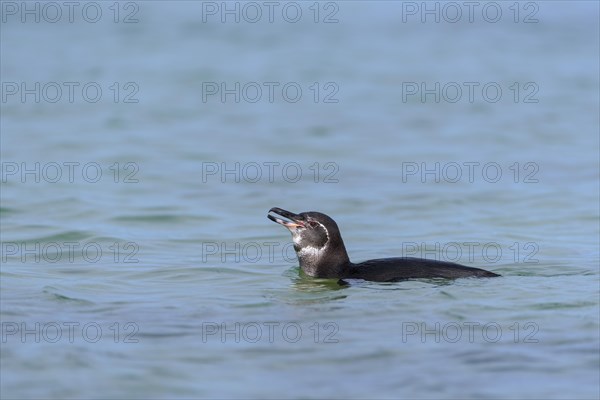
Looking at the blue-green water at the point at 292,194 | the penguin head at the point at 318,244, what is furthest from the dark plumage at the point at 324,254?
the blue-green water at the point at 292,194

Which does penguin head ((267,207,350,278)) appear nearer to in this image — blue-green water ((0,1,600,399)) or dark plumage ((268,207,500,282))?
dark plumage ((268,207,500,282))

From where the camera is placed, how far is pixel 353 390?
32.3 ft

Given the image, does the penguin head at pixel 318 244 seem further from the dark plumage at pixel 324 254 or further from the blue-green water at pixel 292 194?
the blue-green water at pixel 292 194

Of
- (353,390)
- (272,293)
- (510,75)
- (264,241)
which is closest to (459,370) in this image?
(353,390)

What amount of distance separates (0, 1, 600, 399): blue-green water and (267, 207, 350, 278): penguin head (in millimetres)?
349

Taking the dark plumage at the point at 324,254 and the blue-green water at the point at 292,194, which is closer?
the blue-green water at the point at 292,194

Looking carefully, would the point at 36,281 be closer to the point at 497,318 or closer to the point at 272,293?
the point at 272,293

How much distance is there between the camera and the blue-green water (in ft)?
34.8

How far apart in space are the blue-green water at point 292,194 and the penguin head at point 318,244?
1.15 ft

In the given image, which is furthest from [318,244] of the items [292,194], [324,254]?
[292,194]

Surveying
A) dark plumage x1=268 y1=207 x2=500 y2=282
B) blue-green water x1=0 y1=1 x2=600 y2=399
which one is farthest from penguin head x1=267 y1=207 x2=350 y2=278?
blue-green water x1=0 y1=1 x2=600 y2=399

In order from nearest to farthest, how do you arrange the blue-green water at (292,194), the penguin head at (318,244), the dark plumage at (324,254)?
1. the blue-green water at (292,194)
2. the dark plumage at (324,254)
3. the penguin head at (318,244)

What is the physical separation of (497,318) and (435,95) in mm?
20028

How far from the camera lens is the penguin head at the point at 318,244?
45.9 ft
